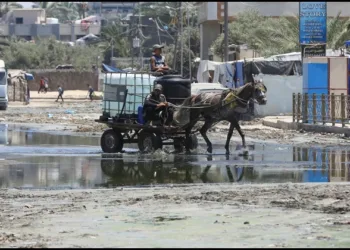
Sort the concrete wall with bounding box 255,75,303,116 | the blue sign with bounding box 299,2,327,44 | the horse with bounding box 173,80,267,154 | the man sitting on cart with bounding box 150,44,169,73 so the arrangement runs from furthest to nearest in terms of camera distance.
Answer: the concrete wall with bounding box 255,75,303,116, the blue sign with bounding box 299,2,327,44, the man sitting on cart with bounding box 150,44,169,73, the horse with bounding box 173,80,267,154

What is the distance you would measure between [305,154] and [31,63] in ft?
308

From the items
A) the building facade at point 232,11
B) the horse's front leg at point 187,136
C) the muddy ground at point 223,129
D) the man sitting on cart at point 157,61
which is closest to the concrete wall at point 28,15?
the building facade at point 232,11

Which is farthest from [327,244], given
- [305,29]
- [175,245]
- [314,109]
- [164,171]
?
Result: [305,29]

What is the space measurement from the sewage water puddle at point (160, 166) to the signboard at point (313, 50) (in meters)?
9.91

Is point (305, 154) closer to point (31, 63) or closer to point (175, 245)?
point (175, 245)

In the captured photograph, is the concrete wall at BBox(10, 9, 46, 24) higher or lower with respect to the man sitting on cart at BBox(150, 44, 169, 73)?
higher

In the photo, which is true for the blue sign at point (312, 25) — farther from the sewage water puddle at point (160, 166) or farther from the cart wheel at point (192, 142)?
the cart wheel at point (192, 142)

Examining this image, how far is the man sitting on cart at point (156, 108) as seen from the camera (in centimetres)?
2017

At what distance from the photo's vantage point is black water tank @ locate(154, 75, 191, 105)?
20.6 metres

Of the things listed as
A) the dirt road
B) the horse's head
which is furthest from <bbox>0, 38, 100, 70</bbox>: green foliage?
the dirt road

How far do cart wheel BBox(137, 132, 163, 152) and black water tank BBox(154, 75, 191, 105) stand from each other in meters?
0.96

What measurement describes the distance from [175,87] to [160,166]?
10.9 ft

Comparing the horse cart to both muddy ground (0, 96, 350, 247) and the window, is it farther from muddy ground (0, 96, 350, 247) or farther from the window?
the window

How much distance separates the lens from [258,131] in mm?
30281
